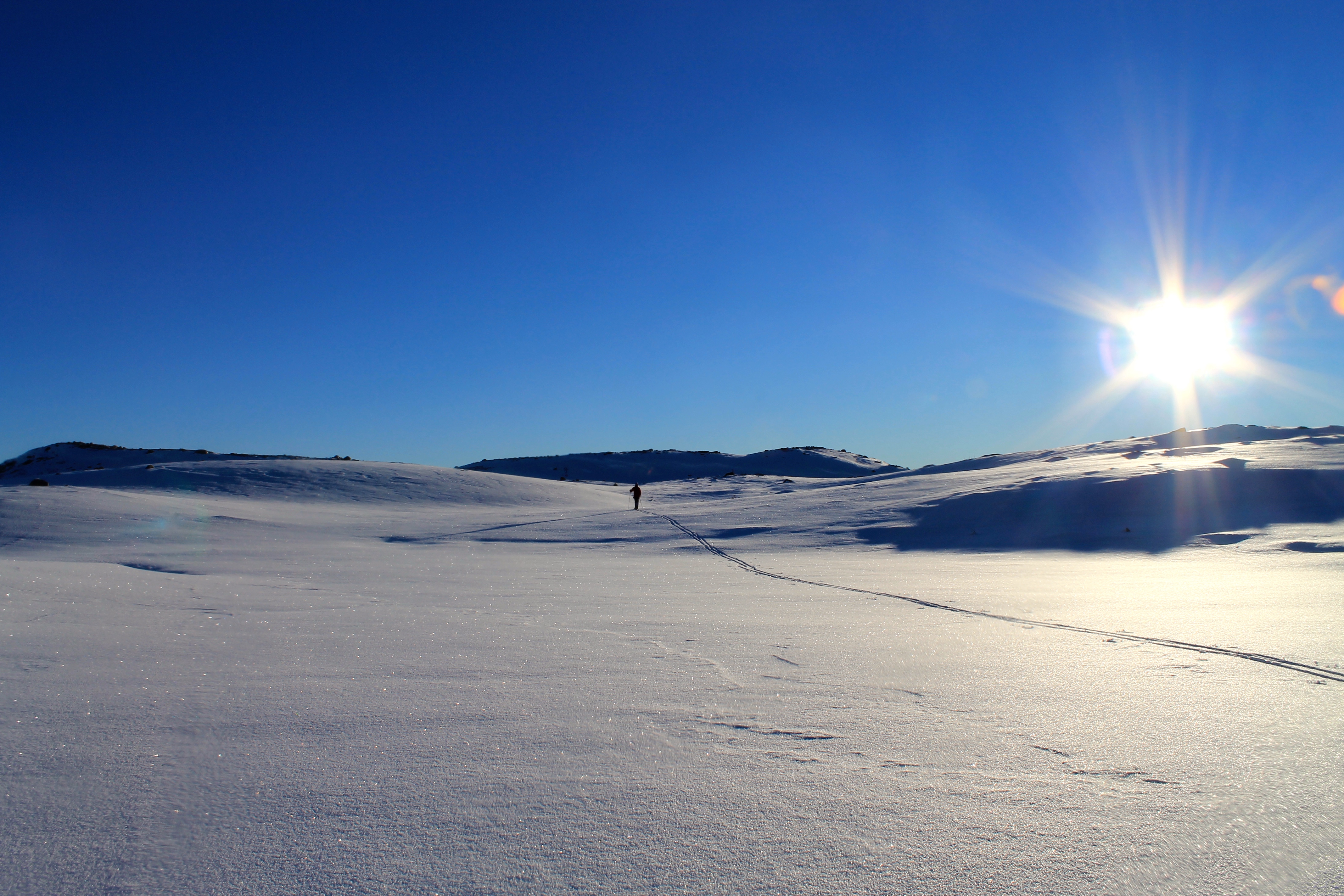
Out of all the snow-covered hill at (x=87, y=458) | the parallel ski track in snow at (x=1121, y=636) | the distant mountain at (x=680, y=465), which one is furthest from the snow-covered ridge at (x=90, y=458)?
the parallel ski track in snow at (x=1121, y=636)

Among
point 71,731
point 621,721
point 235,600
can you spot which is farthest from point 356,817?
point 235,600

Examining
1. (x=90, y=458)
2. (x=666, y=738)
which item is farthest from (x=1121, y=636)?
(x=90, y=458)

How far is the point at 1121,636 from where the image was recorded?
436 cm

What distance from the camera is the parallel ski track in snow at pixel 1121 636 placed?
3.36m

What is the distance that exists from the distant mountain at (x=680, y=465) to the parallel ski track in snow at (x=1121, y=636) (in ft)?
125

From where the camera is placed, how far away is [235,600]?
5.79 meters

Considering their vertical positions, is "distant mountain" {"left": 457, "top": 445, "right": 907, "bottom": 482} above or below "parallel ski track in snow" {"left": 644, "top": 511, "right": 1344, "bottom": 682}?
above

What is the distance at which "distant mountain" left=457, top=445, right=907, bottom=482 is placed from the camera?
5012cm

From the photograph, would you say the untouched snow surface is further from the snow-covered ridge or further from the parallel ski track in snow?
the snow-covered ridge

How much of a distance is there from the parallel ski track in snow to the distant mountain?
125 feet

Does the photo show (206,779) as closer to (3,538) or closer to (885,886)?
(885,886)

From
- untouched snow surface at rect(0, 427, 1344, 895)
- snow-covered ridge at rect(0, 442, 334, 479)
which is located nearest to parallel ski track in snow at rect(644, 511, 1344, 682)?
untouched snow surface at rect(0, 427, 1344, 895)

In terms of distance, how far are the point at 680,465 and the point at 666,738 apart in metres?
51.8

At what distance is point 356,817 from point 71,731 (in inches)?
50.5
